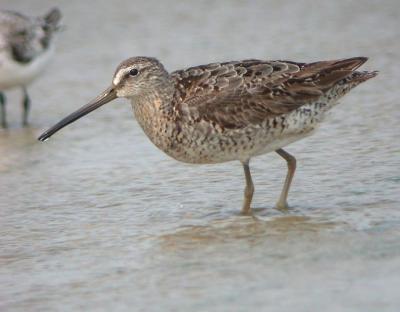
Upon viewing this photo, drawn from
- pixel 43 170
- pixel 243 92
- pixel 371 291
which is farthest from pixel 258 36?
pixel 371 291

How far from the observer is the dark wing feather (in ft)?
21.6

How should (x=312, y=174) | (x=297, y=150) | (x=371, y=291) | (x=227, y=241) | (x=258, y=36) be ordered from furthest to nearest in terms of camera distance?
(x=258, y=36), (x=297, y=150), (x=312, y=174), (x=227, y=241), (x=371, y=291)

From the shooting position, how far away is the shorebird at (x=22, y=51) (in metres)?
10.3

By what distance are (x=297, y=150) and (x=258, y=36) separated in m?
4.04

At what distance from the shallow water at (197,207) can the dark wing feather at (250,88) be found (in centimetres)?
62

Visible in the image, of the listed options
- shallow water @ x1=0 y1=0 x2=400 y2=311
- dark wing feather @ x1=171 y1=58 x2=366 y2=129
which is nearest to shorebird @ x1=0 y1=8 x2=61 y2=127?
shallow water @ x1=0 y1=0 x2=400 y2=311

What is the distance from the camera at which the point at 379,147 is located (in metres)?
7.67

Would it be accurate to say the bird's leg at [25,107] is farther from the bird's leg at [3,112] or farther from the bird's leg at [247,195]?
the bird's leg at [247,195]

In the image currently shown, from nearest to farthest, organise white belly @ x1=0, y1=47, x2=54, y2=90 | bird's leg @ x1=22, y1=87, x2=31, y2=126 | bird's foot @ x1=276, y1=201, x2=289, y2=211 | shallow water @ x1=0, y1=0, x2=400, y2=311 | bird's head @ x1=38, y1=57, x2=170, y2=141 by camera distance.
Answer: shallow water @ x1=0, y1=0, x2=400, y2=311
bird's foot @ x1=276, y1=201, x2=289, y2=211
bird's head @ x1=38, y1=57, x2=170, y2=141
bird's leg @ x1=22, y1=87, x2=31, y2=126
white belly @ x1=0, y1=47, x2=54, y2=90

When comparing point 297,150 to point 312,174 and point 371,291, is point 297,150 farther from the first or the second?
point 371,291

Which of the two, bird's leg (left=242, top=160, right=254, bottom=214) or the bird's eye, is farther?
the bird's eye

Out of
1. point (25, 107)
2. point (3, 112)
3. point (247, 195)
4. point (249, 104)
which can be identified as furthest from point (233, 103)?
point (3, 112)

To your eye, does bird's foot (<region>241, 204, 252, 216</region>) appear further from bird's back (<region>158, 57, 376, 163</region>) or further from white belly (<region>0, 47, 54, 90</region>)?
white belly (<region>0, 47, 54, 90</region>)

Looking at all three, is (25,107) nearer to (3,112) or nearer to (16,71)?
(3,112)
